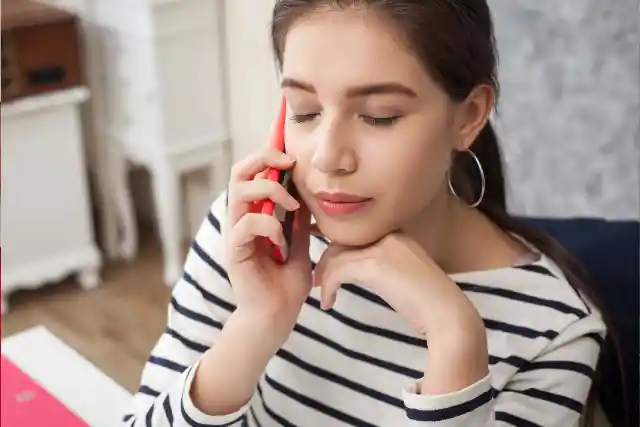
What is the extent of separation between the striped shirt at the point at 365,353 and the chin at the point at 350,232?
14 cm

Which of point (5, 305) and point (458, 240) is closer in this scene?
point (458, 240)

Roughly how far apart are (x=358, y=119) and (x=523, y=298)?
311mm

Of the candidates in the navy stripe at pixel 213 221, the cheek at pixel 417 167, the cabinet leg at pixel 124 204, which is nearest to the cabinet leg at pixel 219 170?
the cabinet leg at pixel 124 204

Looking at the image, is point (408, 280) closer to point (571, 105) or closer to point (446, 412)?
point (446, 412)

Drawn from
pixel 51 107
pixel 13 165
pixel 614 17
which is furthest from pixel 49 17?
pixel 614 17

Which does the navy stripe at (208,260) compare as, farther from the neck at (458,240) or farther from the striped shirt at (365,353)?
the neck at (458,240)

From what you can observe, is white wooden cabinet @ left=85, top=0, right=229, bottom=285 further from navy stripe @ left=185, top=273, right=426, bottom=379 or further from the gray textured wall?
navy stripe @ left=185, top=273, right=426, bottom=379

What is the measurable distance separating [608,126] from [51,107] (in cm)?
167

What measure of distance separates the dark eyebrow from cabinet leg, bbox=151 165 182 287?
1.75m

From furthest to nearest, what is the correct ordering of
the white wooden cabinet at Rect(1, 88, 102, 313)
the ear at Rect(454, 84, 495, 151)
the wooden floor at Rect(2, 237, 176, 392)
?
the white wooden cabinet at Rect(1, 88, 102, 313)
the wooden floor at Rect(2, 237, 176, 392)
the ear at Rect(454, 84, 495, 151)

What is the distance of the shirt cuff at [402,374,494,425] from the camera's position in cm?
83

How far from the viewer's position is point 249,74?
8.12 feet

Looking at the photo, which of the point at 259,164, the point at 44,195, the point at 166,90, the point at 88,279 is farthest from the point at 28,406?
the point at 88,279

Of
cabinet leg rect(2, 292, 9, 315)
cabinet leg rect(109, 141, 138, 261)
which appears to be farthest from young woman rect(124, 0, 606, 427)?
cabinet leg rect(109, 141, 138, 261)
